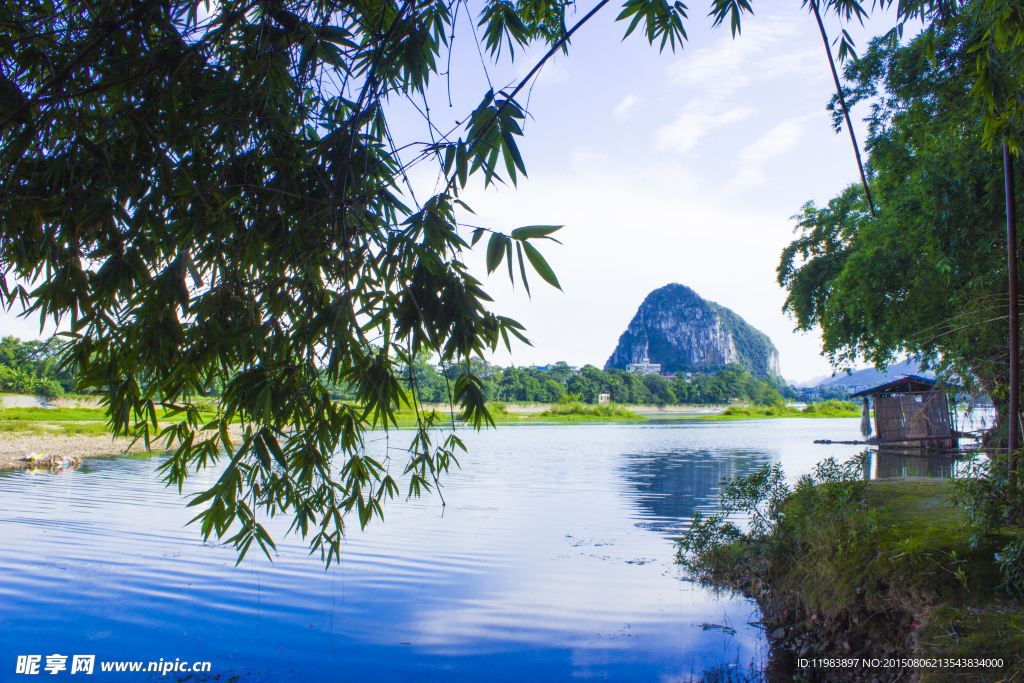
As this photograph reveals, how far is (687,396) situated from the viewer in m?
75.4

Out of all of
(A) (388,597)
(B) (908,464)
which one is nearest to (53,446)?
(A) (388,597)

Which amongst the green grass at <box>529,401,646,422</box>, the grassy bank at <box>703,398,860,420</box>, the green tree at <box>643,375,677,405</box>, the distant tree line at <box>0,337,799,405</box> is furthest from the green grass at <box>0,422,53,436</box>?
the green tree at <box>643,375,677,405</box>

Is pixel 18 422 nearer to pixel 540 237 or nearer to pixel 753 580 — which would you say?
pixel 753 580

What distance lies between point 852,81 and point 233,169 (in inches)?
448

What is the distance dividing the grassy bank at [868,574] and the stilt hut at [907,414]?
36.8 feet

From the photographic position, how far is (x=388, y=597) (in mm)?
6184

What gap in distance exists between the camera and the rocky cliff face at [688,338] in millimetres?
147750

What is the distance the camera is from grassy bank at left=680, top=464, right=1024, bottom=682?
3.20 meters

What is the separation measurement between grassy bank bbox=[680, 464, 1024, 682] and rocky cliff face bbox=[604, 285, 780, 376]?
141m

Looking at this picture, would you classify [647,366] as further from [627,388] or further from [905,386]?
[905,386]

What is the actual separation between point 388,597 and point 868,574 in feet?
14.7

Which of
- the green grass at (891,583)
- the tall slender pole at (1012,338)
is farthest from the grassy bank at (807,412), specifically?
the tall slender pole at (1012,338)

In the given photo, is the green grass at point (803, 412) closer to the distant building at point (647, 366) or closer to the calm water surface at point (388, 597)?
the calm water surface at point (388, 597)

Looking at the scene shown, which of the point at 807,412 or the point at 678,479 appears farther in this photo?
the point at 807,412
